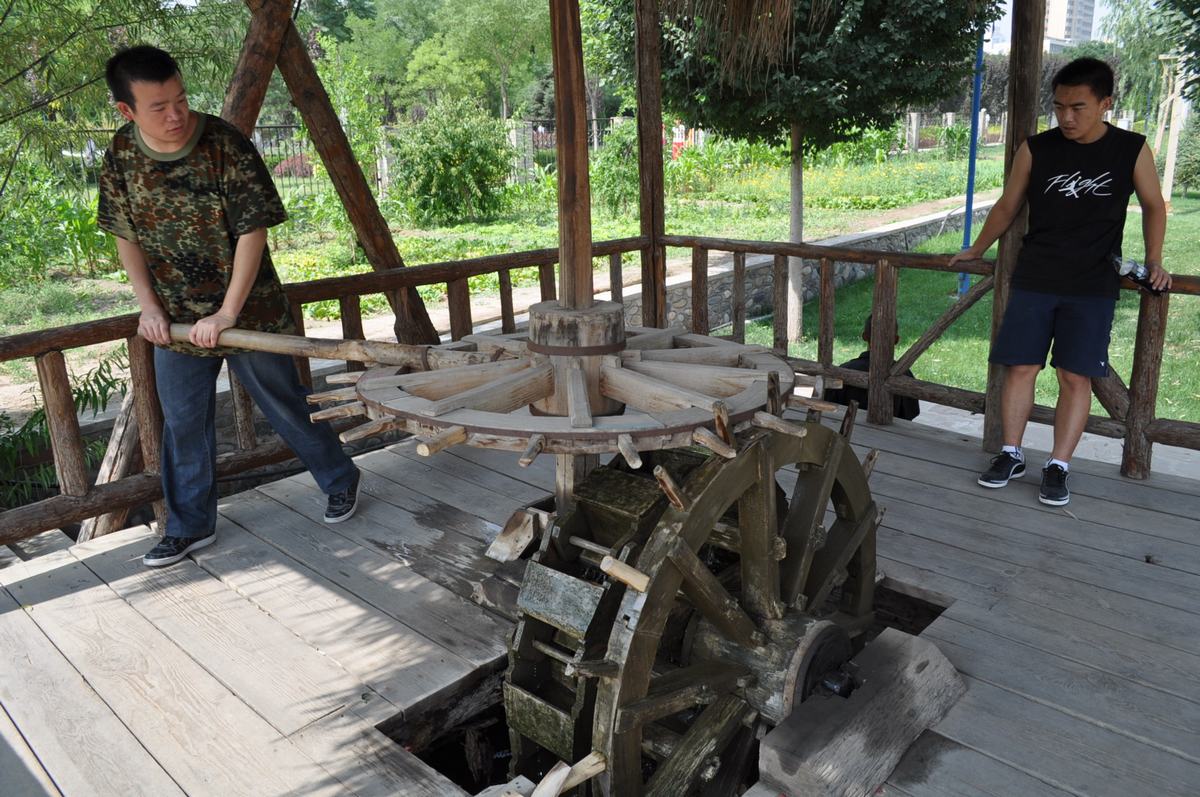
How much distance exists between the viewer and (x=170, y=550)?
314cm

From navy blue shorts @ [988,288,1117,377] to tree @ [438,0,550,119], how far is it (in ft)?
91.4

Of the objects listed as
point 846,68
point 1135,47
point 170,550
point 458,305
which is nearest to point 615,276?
point 458,305

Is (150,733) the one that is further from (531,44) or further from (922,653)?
(531,44)

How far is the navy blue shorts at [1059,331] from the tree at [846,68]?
454 cm

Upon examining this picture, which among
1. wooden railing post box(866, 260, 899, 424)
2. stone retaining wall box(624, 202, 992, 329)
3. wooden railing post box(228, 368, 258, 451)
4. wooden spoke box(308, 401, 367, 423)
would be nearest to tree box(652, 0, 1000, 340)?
stone retaining wall box(624, 202, 992, 329)

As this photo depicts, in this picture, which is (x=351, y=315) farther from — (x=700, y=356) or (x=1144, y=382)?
(x=1144, y=382)

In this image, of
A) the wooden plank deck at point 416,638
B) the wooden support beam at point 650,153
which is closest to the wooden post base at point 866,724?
the wooden plank deck at point 416,638

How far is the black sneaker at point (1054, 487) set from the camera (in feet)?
11.0

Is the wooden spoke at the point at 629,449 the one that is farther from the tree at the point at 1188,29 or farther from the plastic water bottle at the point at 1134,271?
the tree at the point at 1188,29

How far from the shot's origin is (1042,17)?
334 cm

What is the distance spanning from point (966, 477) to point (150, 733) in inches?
117

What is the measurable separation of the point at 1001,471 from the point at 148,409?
10.6ft

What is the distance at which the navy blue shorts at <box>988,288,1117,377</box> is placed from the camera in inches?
130

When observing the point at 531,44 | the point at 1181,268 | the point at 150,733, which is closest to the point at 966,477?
the point at 150,733
